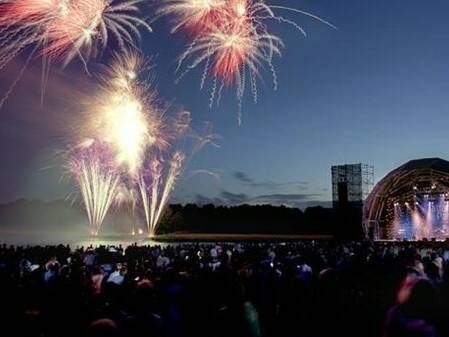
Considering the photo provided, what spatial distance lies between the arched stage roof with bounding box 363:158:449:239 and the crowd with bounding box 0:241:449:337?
72.8 ft

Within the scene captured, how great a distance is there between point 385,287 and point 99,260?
845cm

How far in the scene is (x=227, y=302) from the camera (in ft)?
17.7

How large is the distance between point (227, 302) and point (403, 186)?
108 ft

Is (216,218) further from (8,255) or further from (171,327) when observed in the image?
(171,327)

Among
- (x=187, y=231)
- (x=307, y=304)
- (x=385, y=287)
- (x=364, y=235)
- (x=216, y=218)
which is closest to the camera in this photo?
(x=307, y=304)

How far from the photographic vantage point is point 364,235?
35.8 meters

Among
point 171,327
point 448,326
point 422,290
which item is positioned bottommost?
point 448,326

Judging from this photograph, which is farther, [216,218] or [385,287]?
[216,218]

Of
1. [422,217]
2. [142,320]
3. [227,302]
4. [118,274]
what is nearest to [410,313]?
[227,302]

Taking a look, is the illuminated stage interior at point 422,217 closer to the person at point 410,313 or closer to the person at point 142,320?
the person at point 410,313

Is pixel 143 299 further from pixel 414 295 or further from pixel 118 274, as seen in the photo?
pixel 118 274

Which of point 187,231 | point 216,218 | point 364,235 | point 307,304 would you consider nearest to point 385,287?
point 307,304

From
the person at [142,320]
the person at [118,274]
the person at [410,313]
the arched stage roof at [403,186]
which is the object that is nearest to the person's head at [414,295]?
the person at [410,313]

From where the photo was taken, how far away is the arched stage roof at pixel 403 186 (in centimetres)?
3291
